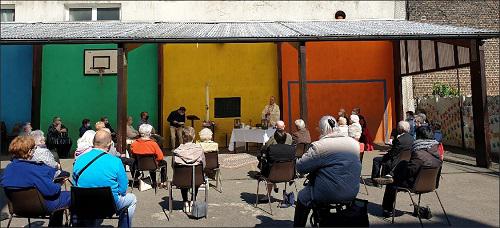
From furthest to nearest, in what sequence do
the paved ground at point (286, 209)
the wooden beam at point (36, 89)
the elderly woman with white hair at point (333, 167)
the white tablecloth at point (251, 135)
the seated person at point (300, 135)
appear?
the wooden beam at point (36, 89) < the white tablecloth at point (251, 135) < the seated person at point (300, 135) < the paved ground at point (286, 209) < the elderly woman with white hair at point (333, 167)

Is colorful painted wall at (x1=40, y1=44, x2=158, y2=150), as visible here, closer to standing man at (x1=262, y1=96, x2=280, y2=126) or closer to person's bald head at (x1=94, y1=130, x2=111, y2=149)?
standing man at (x1=262, y1=96, x2=280, y2=126)

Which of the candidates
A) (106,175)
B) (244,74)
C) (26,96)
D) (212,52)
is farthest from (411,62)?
(26,96)

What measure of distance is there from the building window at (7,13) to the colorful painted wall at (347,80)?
992 cm

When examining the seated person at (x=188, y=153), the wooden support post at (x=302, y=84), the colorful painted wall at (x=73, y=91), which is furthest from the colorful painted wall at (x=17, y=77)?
the seated person at (x=188, y=153)

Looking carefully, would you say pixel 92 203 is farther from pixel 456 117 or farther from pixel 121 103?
pixel 456 117

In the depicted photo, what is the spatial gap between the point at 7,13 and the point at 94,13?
314cm

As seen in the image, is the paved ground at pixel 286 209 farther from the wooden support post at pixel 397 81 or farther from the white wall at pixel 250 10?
the white wall at pixel 250 10

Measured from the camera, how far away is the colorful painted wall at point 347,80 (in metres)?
12.5

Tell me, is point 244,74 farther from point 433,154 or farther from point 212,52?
point 433,154

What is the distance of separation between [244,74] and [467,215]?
8.88 metres

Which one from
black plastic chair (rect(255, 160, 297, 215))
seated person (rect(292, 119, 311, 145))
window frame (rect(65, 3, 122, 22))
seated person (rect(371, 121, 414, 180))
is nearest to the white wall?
window frame (rect(65, 3, 122, 22))

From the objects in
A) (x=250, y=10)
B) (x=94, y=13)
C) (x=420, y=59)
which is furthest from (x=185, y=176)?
(x=94, y=13)

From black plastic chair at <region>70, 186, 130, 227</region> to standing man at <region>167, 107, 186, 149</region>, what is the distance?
7.99m

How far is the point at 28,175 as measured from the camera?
11.2 ft
